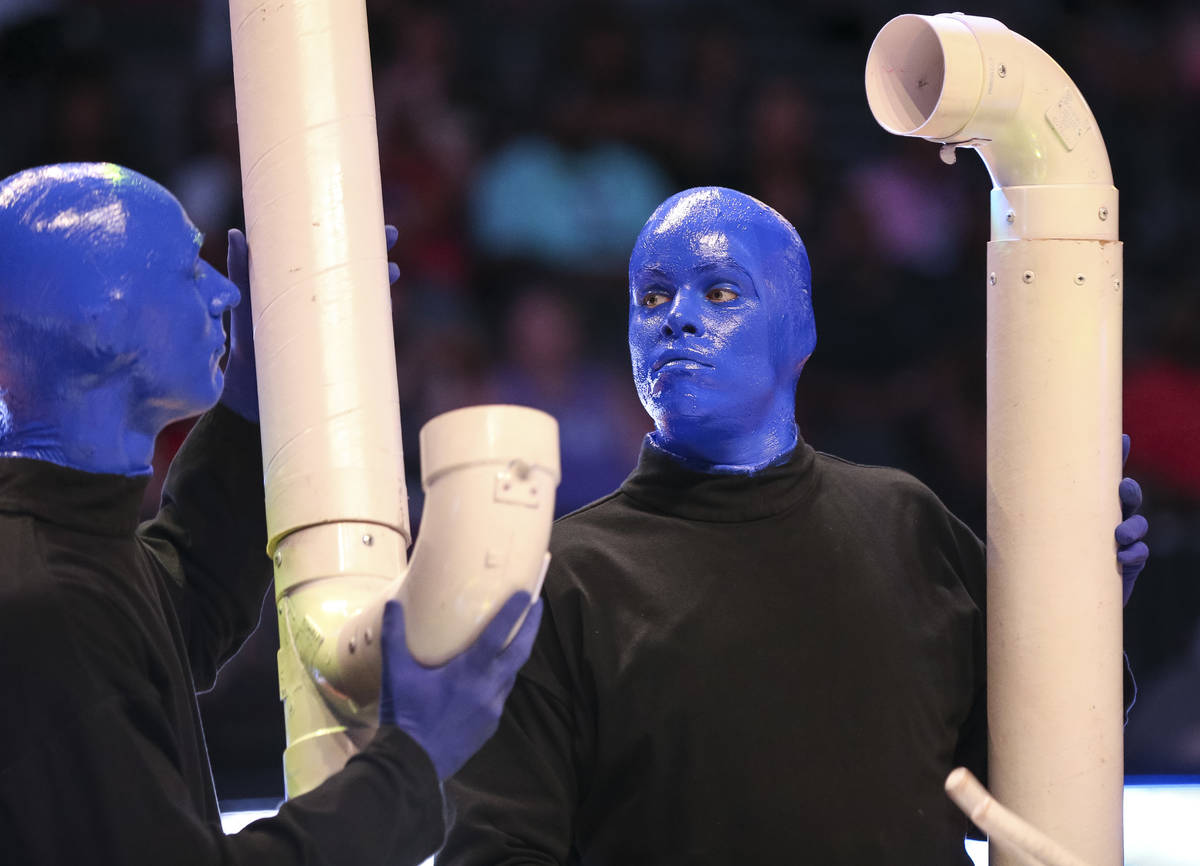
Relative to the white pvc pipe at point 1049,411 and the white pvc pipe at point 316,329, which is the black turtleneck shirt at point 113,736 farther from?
the white pvc pipe at point 1049,411

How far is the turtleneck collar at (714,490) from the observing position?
1835 mm

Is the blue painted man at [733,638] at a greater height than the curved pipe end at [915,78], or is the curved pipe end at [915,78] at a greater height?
the curved pipe end at [915,78]

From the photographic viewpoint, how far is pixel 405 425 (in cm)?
349

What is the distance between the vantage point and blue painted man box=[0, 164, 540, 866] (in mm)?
1226

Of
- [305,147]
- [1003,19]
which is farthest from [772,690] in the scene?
[1003,19]

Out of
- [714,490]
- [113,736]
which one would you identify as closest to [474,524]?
[113,736]

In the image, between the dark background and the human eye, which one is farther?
the dark background

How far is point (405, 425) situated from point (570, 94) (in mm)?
820

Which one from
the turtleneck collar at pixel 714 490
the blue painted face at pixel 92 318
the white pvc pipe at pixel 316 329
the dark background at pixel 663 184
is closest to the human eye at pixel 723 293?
the turtleneck collar at pixel 714 490

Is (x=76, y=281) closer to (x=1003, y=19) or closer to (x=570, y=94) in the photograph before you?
(x=570, y=94)

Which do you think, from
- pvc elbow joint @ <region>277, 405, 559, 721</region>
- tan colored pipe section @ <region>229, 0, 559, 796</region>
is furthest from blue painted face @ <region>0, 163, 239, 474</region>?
pvc elbow joint @ <region>277, 405, 559, 721</region>

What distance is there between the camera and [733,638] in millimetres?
1757

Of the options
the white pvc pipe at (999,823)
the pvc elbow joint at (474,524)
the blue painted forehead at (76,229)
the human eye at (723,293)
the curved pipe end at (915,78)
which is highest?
the curved pipe end at (915,78)

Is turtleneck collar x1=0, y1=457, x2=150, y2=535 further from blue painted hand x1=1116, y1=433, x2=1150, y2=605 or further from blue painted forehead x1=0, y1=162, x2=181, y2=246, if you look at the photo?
blue painted hand x1=1116, y1=433, x2=1150, y2=605
